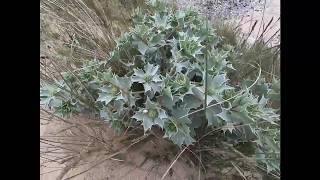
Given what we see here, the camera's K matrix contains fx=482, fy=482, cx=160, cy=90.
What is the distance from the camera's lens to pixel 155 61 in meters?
1.50

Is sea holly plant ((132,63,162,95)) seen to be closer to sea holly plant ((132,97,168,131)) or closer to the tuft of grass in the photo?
sea holly plant ((132,97,168,131))

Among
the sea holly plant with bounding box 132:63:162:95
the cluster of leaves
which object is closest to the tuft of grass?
the cluster of leaves

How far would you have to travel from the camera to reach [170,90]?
1348 millimetres

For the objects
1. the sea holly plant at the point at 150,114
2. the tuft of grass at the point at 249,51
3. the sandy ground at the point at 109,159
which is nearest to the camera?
the sea holly plant at the point at 150,114

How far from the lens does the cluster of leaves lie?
135 centimetres

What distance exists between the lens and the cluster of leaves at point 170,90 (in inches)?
53.2

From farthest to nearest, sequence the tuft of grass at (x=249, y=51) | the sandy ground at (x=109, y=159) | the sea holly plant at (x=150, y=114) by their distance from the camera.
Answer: the tuft of grass at (x=249, y=51) < the sandy ground at (x=109, y=159) < the sea holly plant at (x=150, y=114)

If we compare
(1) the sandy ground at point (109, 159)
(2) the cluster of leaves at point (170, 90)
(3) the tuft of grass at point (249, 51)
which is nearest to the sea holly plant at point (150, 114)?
(2) the cluster of leaves at point (170, 90)

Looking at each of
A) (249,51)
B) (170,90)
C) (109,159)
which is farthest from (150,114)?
(249,51)

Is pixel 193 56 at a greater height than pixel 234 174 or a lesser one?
greater

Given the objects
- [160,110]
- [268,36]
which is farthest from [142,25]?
[268,36]

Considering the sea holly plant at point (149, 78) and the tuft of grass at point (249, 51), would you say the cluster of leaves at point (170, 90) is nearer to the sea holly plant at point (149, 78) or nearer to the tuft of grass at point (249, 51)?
the sea holly plant at point (149, 78)

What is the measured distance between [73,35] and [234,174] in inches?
33.2
